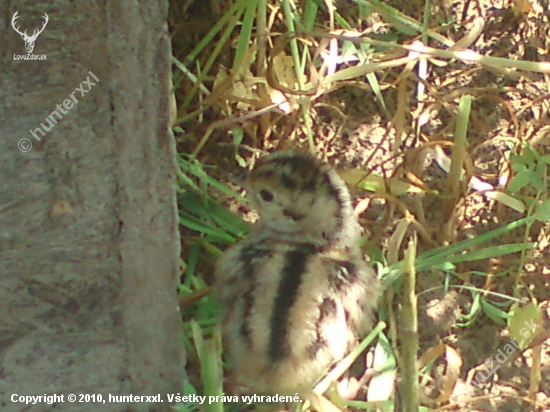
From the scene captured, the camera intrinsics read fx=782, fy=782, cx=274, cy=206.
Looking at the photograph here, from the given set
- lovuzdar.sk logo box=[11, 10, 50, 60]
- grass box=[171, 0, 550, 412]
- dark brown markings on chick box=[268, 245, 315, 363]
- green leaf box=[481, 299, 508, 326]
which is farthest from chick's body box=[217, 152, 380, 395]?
lovuzdar.sk logo box=[11, 10, 50, 60]

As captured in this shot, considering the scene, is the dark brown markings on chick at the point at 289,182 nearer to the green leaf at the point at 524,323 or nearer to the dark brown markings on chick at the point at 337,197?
the dark brown markings on chick at the point at 337,197

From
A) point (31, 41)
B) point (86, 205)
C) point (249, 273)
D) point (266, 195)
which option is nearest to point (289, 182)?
point (266, 195)

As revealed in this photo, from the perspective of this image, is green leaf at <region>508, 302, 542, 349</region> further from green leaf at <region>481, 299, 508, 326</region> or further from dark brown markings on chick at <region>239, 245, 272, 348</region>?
dark brown markings on chick at <region>239, 245, 272, 348</region>

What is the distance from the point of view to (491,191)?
195 cm

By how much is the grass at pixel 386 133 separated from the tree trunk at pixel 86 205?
329mm

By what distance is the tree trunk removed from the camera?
1275 mm

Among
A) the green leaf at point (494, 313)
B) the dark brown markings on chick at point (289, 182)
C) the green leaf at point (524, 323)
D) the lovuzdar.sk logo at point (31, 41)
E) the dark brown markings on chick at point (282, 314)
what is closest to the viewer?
the lovuzdar.sk logo at point (31, 41)

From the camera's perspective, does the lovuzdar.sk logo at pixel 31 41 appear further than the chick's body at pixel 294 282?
No

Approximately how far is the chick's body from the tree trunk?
0.54 ft

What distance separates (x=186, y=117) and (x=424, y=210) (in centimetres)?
65

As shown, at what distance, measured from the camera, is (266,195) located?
5.46ft

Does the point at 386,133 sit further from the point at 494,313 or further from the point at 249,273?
the point at 249,273

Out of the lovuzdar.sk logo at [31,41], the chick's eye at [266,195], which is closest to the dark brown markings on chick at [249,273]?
the chick's eye at [266,195]

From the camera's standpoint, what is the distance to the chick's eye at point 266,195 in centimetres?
166
